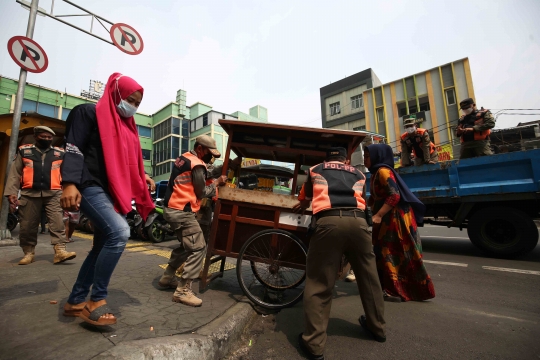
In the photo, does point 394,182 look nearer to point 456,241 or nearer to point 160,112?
point 456,241

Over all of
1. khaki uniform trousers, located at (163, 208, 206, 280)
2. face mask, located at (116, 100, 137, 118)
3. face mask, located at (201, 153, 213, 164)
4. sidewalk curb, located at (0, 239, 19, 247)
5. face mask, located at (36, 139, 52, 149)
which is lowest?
sidewalk curb, located at (0, 239, 19, 247)

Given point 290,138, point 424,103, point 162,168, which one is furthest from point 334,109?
point 162,168

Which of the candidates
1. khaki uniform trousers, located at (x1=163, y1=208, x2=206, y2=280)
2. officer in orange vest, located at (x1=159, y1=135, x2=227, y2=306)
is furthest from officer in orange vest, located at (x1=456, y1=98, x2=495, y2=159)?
khaki uniform trousers, located at (x1=163, y1=208, x2=206, y2=280)

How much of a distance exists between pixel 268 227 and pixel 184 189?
102 centimetres

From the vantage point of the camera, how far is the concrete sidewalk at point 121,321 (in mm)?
1658

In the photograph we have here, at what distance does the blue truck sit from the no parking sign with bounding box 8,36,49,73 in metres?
8.44

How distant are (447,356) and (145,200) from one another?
2679 millimetres

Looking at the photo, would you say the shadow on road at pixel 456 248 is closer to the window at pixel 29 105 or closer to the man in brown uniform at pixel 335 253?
the man in brown uniform at pixel 335 253

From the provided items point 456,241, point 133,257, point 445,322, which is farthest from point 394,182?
point 456,241

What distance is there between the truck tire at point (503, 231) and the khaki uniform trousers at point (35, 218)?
23.2 feet

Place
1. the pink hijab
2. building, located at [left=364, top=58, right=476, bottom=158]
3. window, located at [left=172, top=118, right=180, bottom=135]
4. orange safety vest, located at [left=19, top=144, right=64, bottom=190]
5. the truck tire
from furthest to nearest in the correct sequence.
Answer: window, located at [left=172, top=118, right=180, bottom=135] < building, located at [left=364, top=58, right=476, bottom=158] < the truck tire < orange safety vest, located at [left=19, top=144, right=64, bottom=190] < the pink hijab

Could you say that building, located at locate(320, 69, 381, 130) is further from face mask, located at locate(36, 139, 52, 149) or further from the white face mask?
the white face mask

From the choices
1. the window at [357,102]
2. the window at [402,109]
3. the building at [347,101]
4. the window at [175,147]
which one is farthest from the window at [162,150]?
the window at [402,109]

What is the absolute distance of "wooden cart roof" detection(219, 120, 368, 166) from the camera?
3.04m
